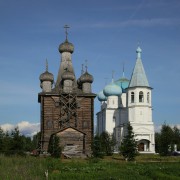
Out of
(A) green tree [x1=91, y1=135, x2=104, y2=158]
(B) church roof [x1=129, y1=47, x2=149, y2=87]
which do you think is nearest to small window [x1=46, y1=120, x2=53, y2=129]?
(A) green tree [x1=91, y1=135, x2=104, y2=158]

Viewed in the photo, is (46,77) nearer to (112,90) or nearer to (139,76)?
(139,76)

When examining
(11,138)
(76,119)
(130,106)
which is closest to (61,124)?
(76,119)

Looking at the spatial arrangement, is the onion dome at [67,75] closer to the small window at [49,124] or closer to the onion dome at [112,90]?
the small window at [49,124]

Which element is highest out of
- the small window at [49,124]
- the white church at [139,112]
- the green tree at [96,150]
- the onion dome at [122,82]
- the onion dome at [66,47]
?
the onion dome at [122,82]

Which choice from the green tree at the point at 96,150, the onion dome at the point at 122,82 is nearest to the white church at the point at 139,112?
the onion dome at the point at 122,82

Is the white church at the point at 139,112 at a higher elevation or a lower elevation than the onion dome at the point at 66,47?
lower

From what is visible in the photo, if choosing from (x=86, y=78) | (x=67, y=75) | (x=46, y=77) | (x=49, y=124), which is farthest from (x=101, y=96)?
(x=49, y=124)

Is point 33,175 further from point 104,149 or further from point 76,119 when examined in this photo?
point 104,149

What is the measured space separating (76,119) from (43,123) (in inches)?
134

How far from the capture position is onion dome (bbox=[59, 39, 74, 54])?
4775cm

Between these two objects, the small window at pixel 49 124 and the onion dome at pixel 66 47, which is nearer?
the small window at pixel 49 124

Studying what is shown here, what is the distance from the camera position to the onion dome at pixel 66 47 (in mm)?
47750

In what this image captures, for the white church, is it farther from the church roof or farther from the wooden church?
the wooden church

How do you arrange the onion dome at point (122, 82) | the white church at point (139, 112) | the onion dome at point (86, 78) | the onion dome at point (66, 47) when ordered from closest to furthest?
1. the onion dome at point (86, 78)
2. the onion dome at point (66, 47)
3. the white church at point (139, 112)
4. the onion dome at point (122, 82)
